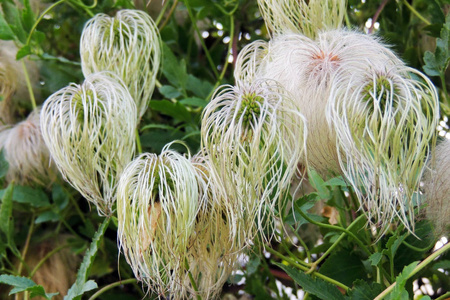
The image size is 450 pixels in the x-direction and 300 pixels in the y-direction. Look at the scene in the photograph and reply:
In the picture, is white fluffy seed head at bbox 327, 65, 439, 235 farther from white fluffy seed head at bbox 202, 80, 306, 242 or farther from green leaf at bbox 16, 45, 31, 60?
green leaf at bbox 16, 45, 31, 60

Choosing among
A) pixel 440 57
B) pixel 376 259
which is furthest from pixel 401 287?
pixel 440 57

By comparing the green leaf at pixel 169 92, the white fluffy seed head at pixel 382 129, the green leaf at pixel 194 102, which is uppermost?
the white fluffy seed head at pixel 382 129

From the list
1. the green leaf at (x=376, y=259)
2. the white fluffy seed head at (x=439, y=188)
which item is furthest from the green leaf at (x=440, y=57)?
the green leaf at (x=376, y=259)

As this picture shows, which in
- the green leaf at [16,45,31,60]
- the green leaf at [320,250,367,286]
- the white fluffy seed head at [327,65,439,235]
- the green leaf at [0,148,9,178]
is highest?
the white fluffy seed head at [327,65,439,235]

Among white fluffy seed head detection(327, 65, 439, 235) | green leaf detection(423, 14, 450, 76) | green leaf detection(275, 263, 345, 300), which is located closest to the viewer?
white fluffy seed head detection(327, 65, 439, 235)

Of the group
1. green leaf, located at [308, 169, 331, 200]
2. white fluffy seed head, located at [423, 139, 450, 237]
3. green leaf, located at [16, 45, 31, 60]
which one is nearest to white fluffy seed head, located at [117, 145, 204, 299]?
green leaf, located at [308, 169, 331, 200]

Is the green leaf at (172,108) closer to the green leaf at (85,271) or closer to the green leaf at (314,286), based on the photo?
the green leaf at (85,271)
